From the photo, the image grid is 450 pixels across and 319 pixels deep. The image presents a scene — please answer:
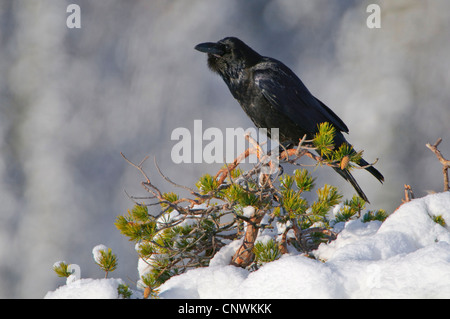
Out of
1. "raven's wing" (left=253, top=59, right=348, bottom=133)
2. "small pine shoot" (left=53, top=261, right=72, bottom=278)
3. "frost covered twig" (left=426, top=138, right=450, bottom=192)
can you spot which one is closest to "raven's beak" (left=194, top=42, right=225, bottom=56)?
"raven's wing" (left=253, top=59, right=348, bottom=133)

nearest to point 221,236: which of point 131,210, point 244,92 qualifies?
point 131,210

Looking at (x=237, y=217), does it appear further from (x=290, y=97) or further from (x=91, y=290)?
(x=290, y=97)

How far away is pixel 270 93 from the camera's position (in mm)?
2352

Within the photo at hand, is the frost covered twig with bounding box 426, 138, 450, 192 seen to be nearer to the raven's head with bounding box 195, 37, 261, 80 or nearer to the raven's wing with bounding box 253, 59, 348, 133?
the raven's wing with bounding box 253, 59, 348, 133

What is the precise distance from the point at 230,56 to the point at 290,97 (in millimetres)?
433

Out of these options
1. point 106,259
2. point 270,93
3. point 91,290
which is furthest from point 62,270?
point 270,93

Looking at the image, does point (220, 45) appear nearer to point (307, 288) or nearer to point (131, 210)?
point (131, 210)

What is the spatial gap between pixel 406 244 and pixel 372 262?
0.25 m

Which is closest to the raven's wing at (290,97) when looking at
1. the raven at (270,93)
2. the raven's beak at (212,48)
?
the raven at (270,93)

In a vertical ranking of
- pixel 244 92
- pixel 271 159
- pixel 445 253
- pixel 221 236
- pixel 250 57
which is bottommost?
pixel 445 253

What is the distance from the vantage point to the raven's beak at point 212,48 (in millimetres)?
2516

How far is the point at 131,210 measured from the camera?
59.1 inches

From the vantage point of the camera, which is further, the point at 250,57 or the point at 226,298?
the point at 250,57


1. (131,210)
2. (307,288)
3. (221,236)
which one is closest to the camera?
(307,288)
